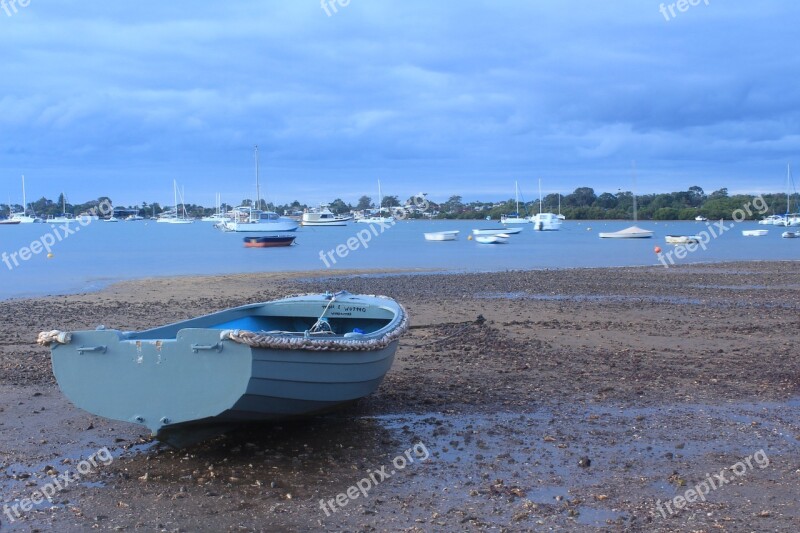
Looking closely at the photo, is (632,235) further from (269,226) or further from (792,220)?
(792,220)

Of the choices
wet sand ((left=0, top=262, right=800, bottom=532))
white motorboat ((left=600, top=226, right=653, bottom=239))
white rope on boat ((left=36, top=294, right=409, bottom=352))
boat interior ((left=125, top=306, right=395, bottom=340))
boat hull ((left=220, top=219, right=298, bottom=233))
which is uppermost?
boat hull ((left=220, top=219, right=298, bottom=233))

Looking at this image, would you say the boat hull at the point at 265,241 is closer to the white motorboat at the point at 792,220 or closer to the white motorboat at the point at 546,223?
the white motorboat at the point at 546,223

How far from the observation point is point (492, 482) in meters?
7.48

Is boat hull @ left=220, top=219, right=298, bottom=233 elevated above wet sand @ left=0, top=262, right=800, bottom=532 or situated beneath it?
elevated above

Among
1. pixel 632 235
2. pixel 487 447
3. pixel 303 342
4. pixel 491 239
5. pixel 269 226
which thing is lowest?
pixel 487 447

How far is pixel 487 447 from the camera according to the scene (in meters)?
8.48

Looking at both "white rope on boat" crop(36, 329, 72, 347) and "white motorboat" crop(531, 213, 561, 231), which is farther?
"white motorboat" crop(531, 213, 561, 231)

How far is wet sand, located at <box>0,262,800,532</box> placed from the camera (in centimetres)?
681

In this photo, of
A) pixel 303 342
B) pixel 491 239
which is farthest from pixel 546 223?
pixel 303 342

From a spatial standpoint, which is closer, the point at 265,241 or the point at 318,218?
the point at 265,241

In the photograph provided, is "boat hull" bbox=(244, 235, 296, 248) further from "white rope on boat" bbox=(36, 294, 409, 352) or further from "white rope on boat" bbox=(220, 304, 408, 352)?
"white rope on boat" bbox=(36, 294, 409, 352)

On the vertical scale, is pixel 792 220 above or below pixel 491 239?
above

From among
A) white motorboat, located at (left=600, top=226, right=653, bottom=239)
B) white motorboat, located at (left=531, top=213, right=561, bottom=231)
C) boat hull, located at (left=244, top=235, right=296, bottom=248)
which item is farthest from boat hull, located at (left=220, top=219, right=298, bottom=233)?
white motorboat, located at (left=531, top=213, right=561, bottom=231)

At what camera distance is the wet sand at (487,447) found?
6812mm
